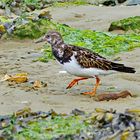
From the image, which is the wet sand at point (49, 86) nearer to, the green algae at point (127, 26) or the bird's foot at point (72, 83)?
the bird's foot at point (72, 83)

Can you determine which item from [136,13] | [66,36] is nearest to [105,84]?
[66,36]

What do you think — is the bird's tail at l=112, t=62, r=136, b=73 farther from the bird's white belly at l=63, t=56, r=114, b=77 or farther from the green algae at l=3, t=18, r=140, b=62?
the green algae at l=3, t=18, r=140, b=62

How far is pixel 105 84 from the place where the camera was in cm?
912

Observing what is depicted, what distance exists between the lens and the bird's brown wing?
336 inches

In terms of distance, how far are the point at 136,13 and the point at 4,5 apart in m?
3.25

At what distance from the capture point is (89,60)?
8.63 meters

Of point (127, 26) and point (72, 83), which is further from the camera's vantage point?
point (127, 26)

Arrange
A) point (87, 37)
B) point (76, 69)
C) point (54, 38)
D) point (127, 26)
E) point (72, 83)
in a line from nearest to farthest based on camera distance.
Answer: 1. point (76, 69)
2. point (72, 83)
3. point (54, 38)
4. point (87, 37)
5. point (127, 26)

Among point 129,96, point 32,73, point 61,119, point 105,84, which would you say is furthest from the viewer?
point 32,73

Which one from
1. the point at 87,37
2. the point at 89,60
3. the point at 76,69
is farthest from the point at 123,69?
the point at 87,37

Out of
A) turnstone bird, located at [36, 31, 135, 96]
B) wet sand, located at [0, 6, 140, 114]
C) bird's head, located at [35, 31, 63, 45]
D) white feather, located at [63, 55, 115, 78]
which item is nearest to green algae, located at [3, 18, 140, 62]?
wet sand, located at [0, 6, 140, 114]

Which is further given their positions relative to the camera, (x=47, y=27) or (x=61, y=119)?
(x=47, y=27)

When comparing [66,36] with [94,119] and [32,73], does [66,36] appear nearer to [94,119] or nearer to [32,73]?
[32,73]

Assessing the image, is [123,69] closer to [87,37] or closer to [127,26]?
[87,37]
